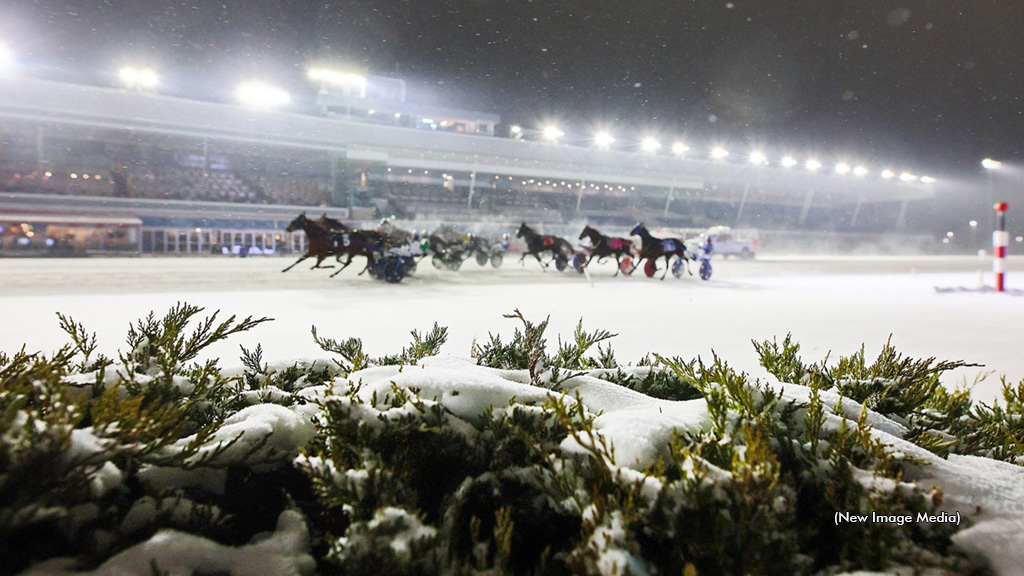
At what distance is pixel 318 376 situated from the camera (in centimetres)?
152

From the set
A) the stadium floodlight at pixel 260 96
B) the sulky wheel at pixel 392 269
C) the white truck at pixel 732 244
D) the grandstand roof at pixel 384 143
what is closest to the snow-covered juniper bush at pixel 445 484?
the sulky wheel at pixel 392 269

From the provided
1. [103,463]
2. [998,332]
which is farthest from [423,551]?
[998,332]

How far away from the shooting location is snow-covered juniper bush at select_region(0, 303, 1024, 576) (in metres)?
0.61

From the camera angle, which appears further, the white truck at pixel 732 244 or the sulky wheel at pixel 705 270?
the white truck at pixel 732 244

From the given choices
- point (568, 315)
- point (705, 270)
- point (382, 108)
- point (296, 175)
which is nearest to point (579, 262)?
point (705, 270)

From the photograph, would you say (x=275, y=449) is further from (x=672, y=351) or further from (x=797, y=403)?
(x=672, y=351)

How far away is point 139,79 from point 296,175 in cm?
558

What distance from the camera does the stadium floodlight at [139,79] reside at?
1665cm

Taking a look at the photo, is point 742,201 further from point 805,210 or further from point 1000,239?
point 1000,239

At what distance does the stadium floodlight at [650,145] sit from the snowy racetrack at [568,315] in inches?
620

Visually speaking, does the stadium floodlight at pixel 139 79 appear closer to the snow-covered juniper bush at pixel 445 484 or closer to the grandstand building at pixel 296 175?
the grandstand building at pixel 296 175

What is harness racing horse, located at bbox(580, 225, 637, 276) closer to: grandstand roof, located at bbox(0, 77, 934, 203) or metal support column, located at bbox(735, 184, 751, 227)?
grandstand roof, located at bbox(0, 77, 934, 203)

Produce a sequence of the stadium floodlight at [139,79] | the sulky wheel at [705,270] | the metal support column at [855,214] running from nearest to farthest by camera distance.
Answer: the sulky wheel at [705,270] < the stadium floodlight at [139,79] < the metal support column at [855,214]

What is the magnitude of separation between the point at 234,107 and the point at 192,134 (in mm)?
1690
